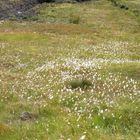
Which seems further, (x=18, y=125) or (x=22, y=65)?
(x=22, y=65)

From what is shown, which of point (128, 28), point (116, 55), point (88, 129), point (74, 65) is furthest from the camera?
point (128, 28)

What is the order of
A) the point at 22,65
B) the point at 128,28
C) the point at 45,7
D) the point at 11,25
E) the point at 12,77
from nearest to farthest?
the point at 12,77, the point at 22,65, the point at 11,25, the point at 128,28, the point at 45,7

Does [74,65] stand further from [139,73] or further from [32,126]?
[32,126]

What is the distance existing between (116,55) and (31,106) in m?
18.9

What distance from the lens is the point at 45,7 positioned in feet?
320

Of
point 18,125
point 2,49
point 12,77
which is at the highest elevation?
point 18,125

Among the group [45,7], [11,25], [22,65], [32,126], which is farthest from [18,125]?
[45,7]

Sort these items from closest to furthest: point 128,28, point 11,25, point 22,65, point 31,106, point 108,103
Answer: point 108,103
point 31,106
point 22,65
point 11,25
point 128,28

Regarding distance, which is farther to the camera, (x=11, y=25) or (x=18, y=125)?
(x=11, y=25)

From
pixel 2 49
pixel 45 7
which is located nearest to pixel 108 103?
pixel 2 49

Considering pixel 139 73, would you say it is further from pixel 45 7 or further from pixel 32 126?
pixel 45 7

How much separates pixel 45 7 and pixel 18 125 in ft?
269

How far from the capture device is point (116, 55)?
124 feet

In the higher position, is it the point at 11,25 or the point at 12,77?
the point at 12,77
